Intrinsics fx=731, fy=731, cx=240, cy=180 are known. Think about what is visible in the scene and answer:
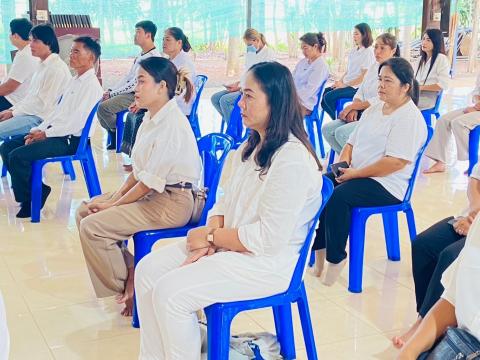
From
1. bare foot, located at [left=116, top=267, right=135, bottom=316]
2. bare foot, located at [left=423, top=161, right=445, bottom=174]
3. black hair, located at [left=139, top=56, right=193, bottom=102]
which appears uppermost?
black hair, located at [left=139, top=56, right=193, bottom=102]

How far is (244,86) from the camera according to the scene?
7.77 ft

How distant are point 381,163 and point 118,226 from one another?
4.03ft

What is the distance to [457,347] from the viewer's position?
1.67 meters

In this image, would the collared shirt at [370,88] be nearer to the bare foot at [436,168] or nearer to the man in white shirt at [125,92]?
the bare foot at [436,168]

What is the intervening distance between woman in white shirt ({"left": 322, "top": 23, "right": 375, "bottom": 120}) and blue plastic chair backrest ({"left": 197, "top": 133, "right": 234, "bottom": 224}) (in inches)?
130

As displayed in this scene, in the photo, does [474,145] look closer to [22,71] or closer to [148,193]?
[148,193]

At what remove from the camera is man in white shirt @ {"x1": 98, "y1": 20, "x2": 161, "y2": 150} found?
6031mm

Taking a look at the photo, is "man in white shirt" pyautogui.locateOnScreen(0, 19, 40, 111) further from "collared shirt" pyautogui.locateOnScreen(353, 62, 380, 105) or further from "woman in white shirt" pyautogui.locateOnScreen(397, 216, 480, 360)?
"woman in white shirt" pyautogui.locateOnScreen(397, 216, 480, 360)

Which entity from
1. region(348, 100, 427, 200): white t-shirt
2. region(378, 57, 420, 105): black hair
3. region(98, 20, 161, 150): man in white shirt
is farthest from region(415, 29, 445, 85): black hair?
region(348, 100, 427, 200): white t-shirt

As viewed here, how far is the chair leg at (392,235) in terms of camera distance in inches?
143

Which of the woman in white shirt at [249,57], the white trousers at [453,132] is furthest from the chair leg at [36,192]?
the white trousers at [453,132]

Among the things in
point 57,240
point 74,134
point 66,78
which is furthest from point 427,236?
point 66,78

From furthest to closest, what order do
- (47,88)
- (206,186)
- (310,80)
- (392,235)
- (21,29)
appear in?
(310,80) < (21,29) < (47,88) < (392,235) < (206,186)

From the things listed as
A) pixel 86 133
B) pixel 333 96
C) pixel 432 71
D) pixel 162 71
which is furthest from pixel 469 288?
pixel 333 96
